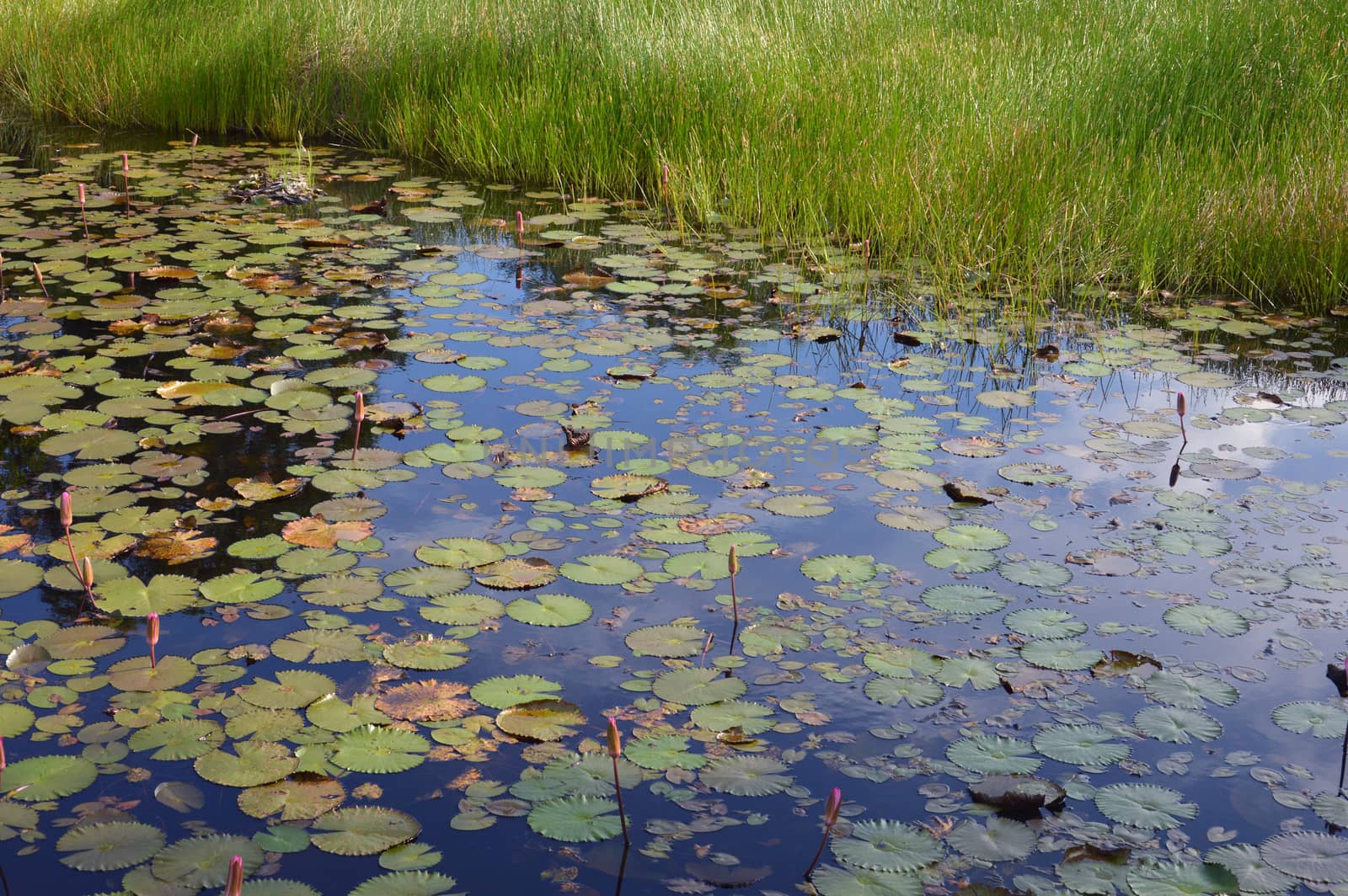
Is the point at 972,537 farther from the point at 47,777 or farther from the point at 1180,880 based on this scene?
the point at 47,777

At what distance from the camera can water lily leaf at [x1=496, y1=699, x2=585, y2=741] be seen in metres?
2.05

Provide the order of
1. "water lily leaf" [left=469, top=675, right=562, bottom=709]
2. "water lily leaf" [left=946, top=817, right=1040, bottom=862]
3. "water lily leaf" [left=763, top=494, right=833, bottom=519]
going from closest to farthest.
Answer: "water lily leaf" [left=946, top=817, right=1040, bottom=862] < "water lily leaf" [left=469, top=675, right=562, bottom=709] < "water lily leaf" [left=763, top=494, right=833, bottom=519]

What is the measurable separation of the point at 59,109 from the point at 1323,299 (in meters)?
8.30

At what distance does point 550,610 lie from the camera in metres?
2.44

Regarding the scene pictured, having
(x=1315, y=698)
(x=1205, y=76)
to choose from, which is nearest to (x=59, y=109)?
(x=1205, y=76)

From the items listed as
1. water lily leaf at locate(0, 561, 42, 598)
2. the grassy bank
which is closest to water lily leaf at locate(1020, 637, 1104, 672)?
water lily leaf at locate(0, 561, 42, 598)

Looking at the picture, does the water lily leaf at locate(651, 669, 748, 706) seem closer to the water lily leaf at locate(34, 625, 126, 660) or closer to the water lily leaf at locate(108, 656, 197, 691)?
the water lily leaf at locate(108, 656, 197, 691)

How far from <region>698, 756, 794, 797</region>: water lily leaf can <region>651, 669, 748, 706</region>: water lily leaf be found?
177 millimetres

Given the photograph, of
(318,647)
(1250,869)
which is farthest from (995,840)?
(318,647)

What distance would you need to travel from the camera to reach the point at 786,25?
280 inches

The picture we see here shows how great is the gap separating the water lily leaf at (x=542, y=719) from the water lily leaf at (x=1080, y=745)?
853 mm

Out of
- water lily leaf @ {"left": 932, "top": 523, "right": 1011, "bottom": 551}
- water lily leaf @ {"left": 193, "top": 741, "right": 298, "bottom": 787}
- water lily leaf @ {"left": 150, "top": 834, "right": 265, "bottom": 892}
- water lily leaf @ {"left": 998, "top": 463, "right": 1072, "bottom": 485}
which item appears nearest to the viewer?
water lily leaf @ {"left": 150, "top": 834, "right": 265, "bottom": 892}

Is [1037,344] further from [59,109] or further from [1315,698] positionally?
[59,109]

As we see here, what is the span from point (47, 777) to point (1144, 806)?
1.84 metres
